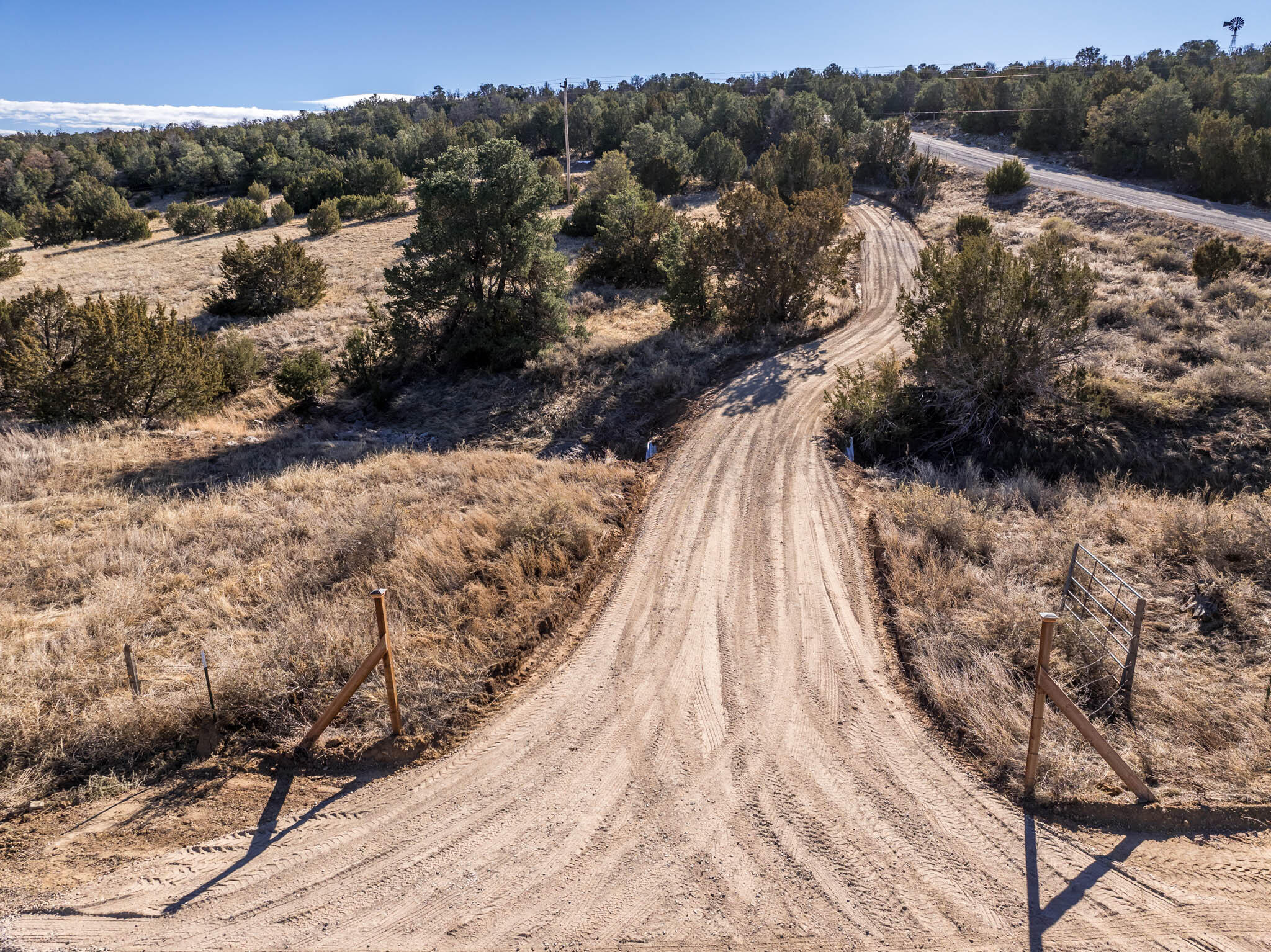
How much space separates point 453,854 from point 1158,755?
6.73m

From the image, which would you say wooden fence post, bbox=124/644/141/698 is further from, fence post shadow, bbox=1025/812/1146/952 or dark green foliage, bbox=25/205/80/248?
dark green foliage, bbox=25/205/80/248

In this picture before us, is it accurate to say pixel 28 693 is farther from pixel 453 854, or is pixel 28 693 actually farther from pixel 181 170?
pixel 181 170

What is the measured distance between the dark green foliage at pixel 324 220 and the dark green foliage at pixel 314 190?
13405 mm

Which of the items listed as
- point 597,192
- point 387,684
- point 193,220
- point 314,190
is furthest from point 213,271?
point 387,684

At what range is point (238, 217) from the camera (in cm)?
5512

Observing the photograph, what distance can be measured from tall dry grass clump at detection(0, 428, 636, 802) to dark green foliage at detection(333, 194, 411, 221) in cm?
4929

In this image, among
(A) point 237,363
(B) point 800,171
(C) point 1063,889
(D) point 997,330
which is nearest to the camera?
(C) point 1063,889

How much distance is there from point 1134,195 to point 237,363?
167 ft

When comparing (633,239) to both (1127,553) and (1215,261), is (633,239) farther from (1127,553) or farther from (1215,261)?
(1127,553)

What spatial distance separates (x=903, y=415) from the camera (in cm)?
1750

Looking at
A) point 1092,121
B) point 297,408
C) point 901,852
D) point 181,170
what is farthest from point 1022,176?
point 181,170

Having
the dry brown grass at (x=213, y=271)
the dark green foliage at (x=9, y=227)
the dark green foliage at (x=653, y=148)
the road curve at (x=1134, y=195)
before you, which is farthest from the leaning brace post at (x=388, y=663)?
the dark green foliage at (x=9, y=227)

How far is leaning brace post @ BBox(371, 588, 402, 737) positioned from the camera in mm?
6359

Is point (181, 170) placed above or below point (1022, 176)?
above
